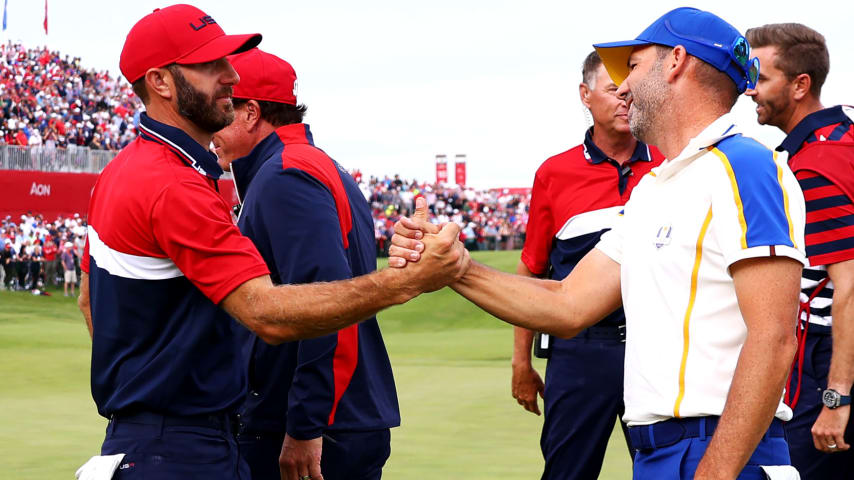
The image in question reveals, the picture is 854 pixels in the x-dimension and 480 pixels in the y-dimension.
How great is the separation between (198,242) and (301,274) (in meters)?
0.88

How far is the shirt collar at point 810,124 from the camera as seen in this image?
5129mm

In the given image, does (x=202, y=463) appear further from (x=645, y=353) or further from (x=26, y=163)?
(x=26, y=163)

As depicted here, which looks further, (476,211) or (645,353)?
(476,211)

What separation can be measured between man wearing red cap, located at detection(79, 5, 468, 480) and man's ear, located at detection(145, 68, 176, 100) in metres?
0.16

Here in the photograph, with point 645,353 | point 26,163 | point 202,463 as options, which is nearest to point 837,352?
point 645,353

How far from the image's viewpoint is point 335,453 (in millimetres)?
4566

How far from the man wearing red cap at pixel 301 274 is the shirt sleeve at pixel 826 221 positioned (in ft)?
6.41

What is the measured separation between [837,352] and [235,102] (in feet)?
9.34

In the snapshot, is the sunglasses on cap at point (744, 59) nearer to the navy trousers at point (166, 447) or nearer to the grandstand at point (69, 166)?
the navy trousers at point (166, 447)

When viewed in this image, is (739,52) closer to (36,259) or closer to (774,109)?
(774,109)

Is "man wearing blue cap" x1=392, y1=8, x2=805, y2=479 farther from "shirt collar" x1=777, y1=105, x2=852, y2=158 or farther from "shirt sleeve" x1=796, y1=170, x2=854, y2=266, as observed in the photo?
"shirt collar" x1=777, y1=105, x2=852, y2=158

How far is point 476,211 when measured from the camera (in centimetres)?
5331

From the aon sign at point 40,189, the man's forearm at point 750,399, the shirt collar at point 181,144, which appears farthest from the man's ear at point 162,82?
the aon sign at point 40,189

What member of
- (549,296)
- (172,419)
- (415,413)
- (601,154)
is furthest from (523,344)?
(415,413)
